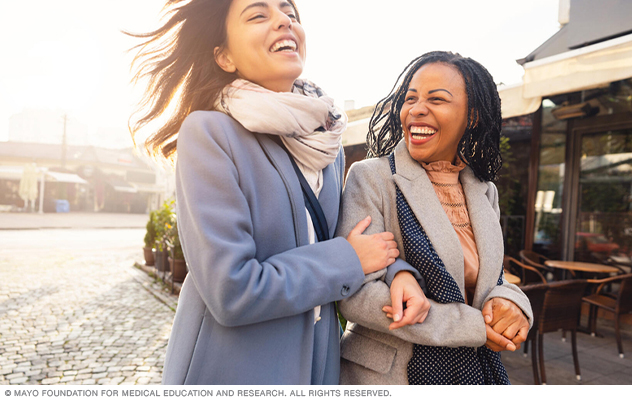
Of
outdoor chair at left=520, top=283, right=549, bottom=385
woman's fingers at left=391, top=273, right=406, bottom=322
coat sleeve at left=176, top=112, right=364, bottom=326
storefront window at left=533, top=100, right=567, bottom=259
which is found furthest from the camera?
storefront window at left=533, top=100, right=567, bottom=259

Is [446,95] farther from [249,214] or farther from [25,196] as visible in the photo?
[25,196]

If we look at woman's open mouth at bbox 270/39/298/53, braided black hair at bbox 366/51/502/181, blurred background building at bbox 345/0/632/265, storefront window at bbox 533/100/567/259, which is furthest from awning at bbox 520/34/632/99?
woman's open mouth at bbox 270/39/298/53

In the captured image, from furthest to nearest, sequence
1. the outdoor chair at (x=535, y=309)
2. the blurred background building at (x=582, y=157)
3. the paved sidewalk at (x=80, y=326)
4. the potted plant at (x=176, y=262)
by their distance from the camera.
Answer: the potted plant at (x=176, y=262) → the blurred background building at (x=582, y=157) → the paved sidewalk at (x=80, y=326) → the outdoor chair at (x=535, y=309)

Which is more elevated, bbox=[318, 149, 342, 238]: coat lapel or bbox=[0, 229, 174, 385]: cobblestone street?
bbox=[318, 149, 342, 238]: coat lapel

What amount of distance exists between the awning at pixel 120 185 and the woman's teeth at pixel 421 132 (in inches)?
1501

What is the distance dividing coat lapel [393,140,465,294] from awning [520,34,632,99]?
12.0 ft

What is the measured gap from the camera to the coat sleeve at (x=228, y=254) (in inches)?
37.5

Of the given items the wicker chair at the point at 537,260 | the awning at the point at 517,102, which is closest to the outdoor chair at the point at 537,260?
the wicker chair at the point at 537,260

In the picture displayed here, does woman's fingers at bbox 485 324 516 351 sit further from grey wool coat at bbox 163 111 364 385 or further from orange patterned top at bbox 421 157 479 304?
grey wool coat at bbox 163 111 364 385

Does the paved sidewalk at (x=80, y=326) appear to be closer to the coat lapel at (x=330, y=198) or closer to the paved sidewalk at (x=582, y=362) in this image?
the coat lapel at (x=330, y=198)

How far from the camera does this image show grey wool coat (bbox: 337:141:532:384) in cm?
117

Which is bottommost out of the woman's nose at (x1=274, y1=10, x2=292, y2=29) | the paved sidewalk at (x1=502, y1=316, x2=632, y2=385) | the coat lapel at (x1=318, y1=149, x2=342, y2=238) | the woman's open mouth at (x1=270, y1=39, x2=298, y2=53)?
the paved sidewalk at (x1=502, y1=316, x2=632, y2=385)

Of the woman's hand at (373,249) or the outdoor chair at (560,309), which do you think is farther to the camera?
the outdoor chair at (560,309)

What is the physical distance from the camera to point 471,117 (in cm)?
140
